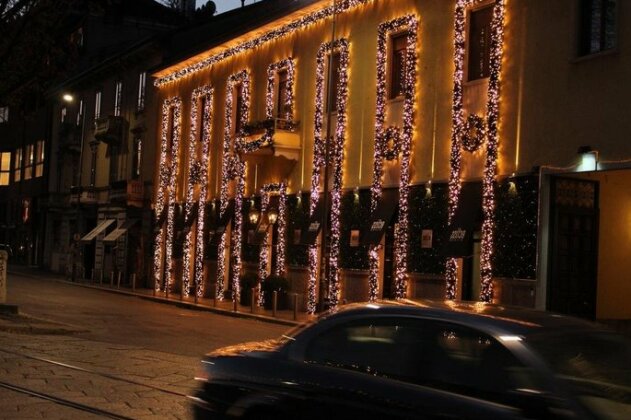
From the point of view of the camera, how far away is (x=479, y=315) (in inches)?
207

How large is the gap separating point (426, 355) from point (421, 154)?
18082 millimetres

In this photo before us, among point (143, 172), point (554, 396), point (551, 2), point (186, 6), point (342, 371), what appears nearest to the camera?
point (554, 396)

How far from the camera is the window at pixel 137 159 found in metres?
41.2

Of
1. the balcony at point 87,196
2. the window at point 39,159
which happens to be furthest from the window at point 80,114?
the window at point 39,159

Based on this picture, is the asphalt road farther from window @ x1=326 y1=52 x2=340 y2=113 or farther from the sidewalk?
window @ x1=326 y1=52 x2=340 y2=113

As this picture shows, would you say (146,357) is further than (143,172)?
No

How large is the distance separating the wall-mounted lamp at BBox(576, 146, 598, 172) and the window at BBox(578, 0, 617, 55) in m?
2.17

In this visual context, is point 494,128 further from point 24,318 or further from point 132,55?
point 132,55

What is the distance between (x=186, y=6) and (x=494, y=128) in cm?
3987

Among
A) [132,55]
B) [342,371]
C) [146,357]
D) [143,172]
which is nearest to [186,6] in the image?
[132,55]

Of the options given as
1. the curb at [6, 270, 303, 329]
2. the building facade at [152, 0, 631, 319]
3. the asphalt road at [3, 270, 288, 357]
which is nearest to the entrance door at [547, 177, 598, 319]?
the building facade at [152, 0, 631, 319]

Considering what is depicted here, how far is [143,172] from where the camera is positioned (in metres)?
40.5

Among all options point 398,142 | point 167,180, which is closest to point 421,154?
point 398,142

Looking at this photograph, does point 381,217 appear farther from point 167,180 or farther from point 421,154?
point 167,180
